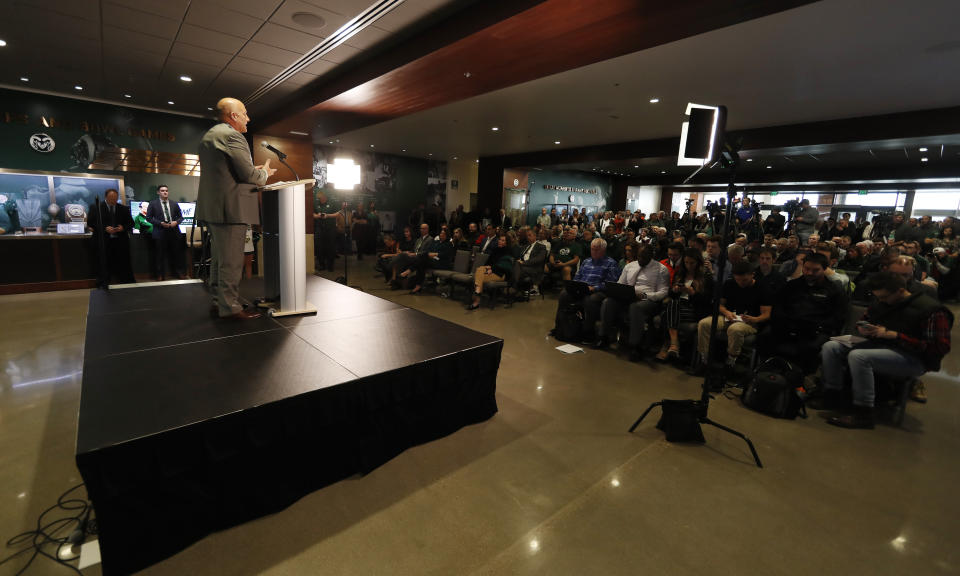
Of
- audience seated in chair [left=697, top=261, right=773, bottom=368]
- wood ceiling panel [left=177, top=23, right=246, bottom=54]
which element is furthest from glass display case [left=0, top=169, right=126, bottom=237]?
audience seated in chair [left=697, top=261, right=773, bottom=368]

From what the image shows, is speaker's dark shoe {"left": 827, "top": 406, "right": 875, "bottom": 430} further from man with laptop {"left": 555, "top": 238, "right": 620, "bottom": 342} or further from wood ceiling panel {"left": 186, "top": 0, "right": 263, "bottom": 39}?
wood ceiling panel {"left": 186, "top": 0, "right": 263, "bottom": 39}

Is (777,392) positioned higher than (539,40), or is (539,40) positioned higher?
(539,40)

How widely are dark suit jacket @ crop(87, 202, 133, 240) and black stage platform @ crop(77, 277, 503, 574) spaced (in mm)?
4383

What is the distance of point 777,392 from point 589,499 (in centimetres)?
192

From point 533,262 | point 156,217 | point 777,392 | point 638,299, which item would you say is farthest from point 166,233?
point 777,392

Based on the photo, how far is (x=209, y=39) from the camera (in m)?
4.35

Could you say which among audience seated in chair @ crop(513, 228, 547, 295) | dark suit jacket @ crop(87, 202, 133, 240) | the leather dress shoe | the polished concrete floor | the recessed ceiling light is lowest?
the polished concrete floor

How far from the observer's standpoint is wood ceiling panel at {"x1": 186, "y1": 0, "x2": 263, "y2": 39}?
12.0 feet

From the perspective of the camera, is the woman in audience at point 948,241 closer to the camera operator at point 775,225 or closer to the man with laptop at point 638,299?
the camera operator at point 775,225

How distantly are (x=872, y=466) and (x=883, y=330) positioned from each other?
0.99 meters

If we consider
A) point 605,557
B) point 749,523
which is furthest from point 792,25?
point 605,557

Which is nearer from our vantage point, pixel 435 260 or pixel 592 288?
pixel 592 288

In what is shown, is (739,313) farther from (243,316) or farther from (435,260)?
(435,260)

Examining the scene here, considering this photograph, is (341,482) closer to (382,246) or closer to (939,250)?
(939,250)
